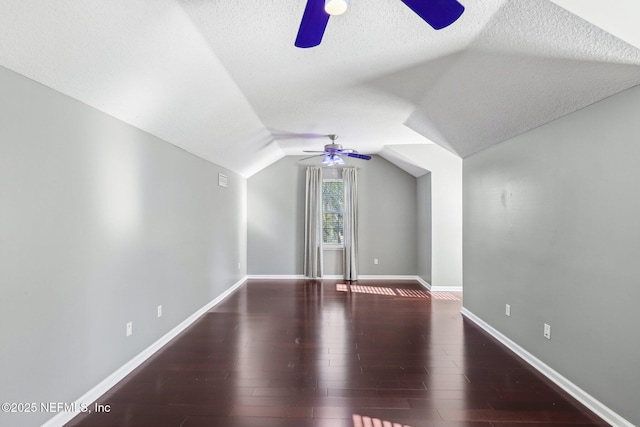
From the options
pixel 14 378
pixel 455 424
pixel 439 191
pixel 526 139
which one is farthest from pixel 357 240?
pixel 14 378

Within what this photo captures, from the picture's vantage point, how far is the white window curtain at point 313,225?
666cm

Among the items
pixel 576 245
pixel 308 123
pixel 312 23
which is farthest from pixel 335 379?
pixel 308 123

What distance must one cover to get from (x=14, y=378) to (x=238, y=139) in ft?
10.9

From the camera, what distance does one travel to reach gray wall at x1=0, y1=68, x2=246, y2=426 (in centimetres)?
172

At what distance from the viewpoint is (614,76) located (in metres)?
1.94

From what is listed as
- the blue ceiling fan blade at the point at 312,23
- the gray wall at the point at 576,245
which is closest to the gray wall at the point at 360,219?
the gray wall at the point at 576,245

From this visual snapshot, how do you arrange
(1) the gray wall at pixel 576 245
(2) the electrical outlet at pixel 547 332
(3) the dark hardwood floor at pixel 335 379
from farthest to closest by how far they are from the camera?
(2) the electrical outlet at pixel 547 332, (3) the dark hardwood floor at pixel 335 379, (1) the gray wall at pixel 576 245

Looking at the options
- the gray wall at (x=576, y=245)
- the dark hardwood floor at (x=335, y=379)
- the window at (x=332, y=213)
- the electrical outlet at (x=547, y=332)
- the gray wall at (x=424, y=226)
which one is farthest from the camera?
the window at (x=332, y=213)

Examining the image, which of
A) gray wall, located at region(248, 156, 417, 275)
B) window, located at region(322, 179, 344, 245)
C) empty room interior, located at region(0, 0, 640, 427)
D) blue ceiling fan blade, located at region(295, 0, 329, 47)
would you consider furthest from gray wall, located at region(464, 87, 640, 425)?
window, located at region(322, 179, 344, 245)

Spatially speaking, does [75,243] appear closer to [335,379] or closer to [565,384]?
[335,379]

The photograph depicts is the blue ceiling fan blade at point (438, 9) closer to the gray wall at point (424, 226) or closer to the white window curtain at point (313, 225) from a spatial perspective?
the gray wall at point (424, 226)

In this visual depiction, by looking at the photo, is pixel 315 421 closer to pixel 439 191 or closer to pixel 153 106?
pixel 153 106

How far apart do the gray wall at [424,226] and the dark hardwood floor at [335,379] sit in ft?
5.89

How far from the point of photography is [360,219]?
6.79 metres
